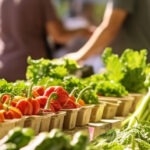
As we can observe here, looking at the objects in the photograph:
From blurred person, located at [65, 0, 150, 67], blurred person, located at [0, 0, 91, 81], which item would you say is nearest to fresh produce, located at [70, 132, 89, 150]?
blurred person, located at [65, 0, 150, 67]

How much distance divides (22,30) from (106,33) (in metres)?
1.08

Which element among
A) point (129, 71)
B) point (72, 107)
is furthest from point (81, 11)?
point (72, 107)

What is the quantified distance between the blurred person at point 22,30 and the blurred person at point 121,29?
0.80 meters

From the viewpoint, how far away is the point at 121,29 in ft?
15.3

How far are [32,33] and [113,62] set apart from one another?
1.82 meters

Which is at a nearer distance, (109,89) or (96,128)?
(96,128)

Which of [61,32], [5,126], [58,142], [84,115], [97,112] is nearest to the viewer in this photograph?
[58,142]

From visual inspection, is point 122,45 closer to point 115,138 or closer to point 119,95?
point 119,95

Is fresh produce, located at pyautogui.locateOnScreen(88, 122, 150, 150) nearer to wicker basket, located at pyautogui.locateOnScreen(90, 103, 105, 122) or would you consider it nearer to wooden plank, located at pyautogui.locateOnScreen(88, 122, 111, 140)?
wooden plank, located at pyautogui.locateOnScreen(88, 122, 111, 140)

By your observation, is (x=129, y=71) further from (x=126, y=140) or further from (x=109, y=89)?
(x=126, y=140)

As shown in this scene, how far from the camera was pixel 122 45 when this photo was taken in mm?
4754

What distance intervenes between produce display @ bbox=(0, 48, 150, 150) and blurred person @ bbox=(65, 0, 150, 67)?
2.53 ft

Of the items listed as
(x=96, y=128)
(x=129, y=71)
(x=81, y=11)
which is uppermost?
(x=81, y=11)

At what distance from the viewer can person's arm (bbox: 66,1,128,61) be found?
441cm
